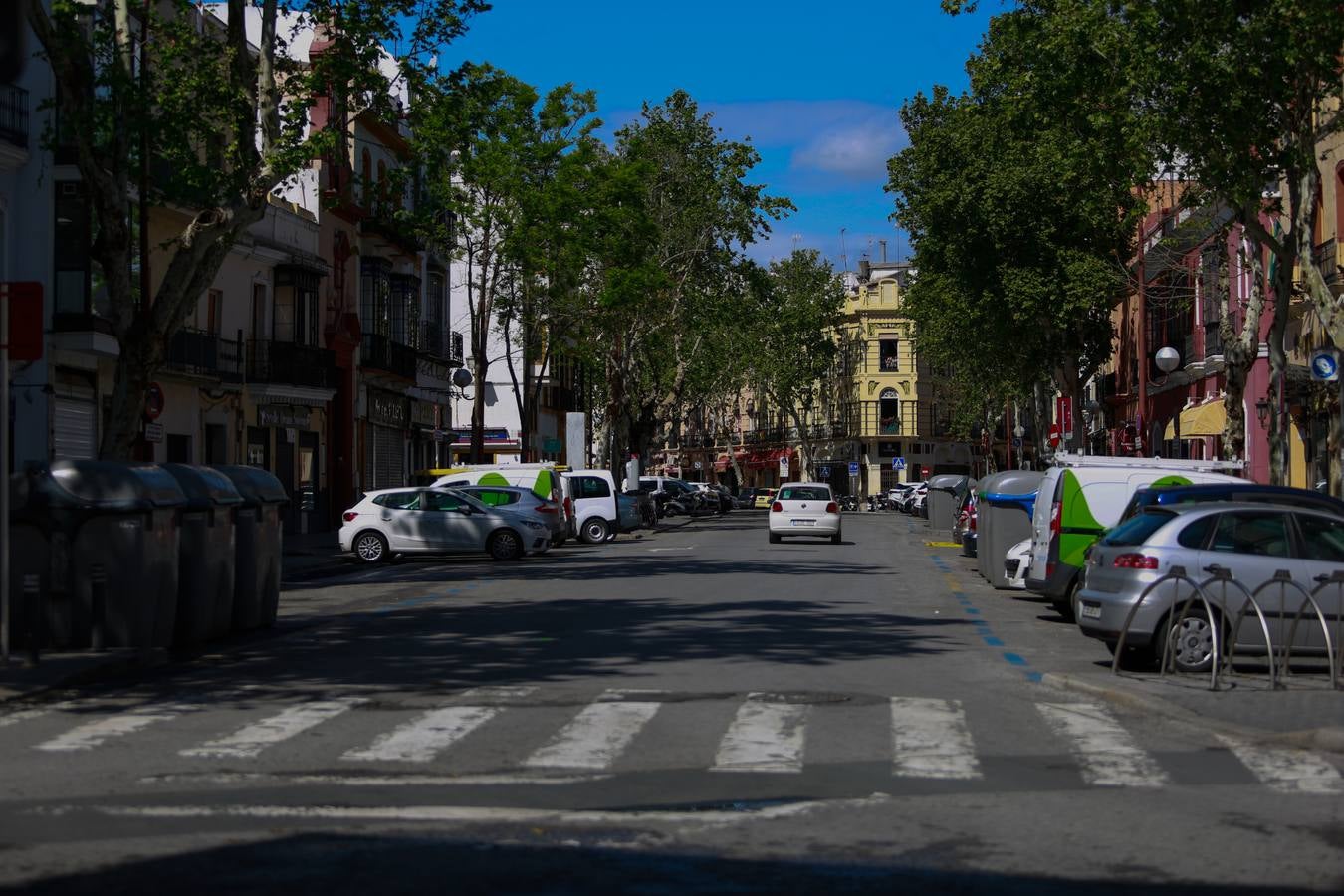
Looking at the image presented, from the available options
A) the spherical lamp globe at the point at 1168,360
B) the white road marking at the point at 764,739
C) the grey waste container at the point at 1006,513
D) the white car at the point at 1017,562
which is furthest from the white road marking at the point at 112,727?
the spherical lamp globe at the point at 1168,360

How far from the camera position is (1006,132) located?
156 ft

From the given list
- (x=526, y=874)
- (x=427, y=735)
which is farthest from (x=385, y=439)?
(x=526, y=874)

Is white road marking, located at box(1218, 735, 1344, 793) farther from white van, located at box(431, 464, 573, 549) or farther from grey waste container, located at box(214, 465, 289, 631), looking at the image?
white van, located at box(431, 464, 573, 549)

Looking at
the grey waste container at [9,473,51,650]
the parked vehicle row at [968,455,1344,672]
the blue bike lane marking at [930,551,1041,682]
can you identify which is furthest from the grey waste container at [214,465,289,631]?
the parked vehicle row at [968,455,1344,672]

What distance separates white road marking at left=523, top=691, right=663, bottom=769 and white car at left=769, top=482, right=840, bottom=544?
30586 millimetres

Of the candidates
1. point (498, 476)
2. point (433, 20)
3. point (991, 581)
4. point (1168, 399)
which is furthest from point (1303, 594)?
point (1168, 399)

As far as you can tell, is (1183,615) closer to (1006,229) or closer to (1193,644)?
(1193,644)

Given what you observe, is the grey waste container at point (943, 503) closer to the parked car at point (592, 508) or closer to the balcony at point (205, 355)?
the parked car at point (592, 508)

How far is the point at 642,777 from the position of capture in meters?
9.55

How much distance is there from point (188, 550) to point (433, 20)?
12.5 meters

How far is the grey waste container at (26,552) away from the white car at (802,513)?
97.1 feet

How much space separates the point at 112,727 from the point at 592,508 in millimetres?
34506

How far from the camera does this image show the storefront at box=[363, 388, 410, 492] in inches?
2191

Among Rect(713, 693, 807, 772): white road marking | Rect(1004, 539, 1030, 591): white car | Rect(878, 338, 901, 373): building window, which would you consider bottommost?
Rect(713, 693, 807, 772): white road marking
